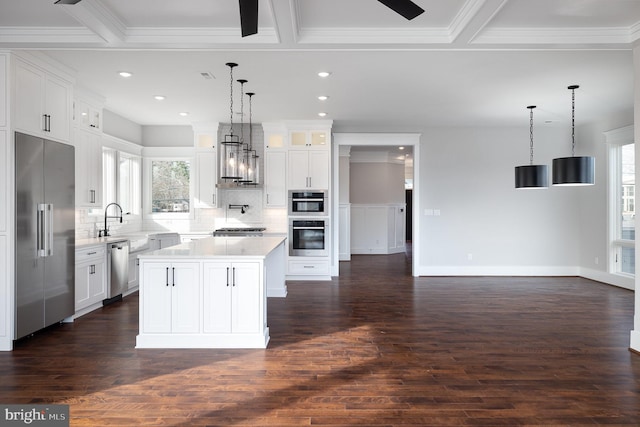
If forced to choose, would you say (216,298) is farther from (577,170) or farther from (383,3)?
(577,170)

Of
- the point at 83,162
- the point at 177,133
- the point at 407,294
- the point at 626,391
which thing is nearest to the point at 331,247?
the point at 407,294

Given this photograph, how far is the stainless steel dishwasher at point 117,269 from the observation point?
5.23 metres

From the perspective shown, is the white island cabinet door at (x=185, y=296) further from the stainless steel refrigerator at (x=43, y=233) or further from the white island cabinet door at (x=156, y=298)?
the stainless steel refrigerator at (x=43, y=233)

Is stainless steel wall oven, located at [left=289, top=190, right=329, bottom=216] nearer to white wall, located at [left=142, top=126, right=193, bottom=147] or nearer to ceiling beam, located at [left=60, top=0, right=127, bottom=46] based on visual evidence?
white wall, located at [left=142, top=126, right=193, bottom=147]

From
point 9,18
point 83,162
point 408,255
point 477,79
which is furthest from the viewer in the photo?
point 408,255

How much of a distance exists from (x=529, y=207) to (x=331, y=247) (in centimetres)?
366

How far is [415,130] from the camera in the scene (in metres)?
7.49

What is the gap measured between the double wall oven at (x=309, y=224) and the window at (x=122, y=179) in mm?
2691

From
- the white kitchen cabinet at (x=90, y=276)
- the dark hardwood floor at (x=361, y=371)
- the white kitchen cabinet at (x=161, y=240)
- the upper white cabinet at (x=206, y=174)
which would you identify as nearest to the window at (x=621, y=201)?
the dark hardwood floor at (x=361, y=371)

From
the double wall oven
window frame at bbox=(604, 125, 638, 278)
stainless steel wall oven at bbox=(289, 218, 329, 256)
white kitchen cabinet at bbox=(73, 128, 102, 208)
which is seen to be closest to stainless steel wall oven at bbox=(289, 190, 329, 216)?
the double wall oven

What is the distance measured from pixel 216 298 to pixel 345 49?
2528 millimetres

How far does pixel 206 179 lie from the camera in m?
7.09

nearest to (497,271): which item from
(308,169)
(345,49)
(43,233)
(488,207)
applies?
(488,207)

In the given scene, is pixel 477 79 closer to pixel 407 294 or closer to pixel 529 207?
pixel 407 294
